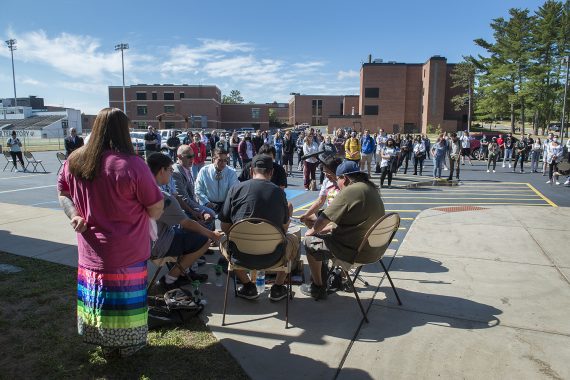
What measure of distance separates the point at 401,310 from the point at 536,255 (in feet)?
10.1

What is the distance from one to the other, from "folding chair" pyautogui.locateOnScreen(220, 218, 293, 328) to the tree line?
51098 mm

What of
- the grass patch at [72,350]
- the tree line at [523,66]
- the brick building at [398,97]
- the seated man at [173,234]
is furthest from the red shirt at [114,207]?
the brick building at [398,97]

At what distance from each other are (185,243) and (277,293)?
111cm

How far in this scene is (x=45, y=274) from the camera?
15.1 feet

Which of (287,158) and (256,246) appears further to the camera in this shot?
(287,158)

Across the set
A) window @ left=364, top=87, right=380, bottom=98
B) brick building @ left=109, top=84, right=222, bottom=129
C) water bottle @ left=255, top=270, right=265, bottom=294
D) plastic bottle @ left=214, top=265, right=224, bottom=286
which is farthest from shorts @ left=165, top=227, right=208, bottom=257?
brick building @ left=109, top=84, right=222, bottom=129

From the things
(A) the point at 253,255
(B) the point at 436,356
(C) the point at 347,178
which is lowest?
(B) the point at 436,356

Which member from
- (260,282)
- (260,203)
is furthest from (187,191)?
(260,203)

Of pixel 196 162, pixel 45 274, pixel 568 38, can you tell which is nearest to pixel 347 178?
pixel 45 274

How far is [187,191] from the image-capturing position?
546 centimetres

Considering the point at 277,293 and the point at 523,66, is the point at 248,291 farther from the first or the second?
the point at 523,66

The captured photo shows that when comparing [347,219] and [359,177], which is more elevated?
[359,177]

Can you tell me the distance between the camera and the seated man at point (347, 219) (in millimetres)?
3656

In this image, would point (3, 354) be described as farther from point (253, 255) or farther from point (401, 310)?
point (401, 310)
